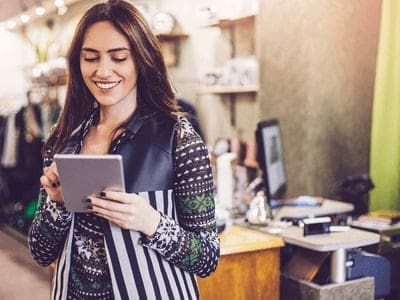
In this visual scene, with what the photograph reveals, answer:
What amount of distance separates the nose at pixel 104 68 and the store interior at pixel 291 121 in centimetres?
73

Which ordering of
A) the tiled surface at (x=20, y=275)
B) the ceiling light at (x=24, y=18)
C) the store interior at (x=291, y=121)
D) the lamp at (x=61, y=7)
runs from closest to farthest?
1. the store interior at (x=291, y=121)
2. the tiled surface at (x=20, y=275)
3. the lamp at (x=61, y=7)
4. the ceiling light at (x=24, y=18)

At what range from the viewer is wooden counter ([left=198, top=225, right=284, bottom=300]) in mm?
2361

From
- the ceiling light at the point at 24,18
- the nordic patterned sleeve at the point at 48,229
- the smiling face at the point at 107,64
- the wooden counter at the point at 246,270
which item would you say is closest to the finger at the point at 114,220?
the nordic patterned sleeve at the point at 48,229

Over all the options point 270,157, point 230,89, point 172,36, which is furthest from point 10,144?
point 270,157

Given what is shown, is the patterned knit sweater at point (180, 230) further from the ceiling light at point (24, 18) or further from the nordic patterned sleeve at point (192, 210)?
the ceiling light at point (24, 18)

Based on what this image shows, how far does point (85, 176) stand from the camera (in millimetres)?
1267

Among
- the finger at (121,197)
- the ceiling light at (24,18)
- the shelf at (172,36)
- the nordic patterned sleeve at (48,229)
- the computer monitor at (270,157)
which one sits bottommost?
the computer monitor at (270,157)

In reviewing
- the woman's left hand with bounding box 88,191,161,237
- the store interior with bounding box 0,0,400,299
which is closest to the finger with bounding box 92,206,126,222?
the woman's left hand with bounding box 88,191,161,237

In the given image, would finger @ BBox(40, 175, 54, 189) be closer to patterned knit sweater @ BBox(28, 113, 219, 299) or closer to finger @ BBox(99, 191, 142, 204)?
patterned knit sweater @ BBox(28, 113, 219, 299)

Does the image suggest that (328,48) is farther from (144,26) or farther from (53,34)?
(53,34)

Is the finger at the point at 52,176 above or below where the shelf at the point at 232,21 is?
below

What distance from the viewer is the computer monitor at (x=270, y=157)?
8.95 feet

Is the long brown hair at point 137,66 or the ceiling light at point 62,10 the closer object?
the long brown hair at point 137,66

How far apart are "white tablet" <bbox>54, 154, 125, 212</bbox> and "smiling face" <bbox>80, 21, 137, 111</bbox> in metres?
0.19
